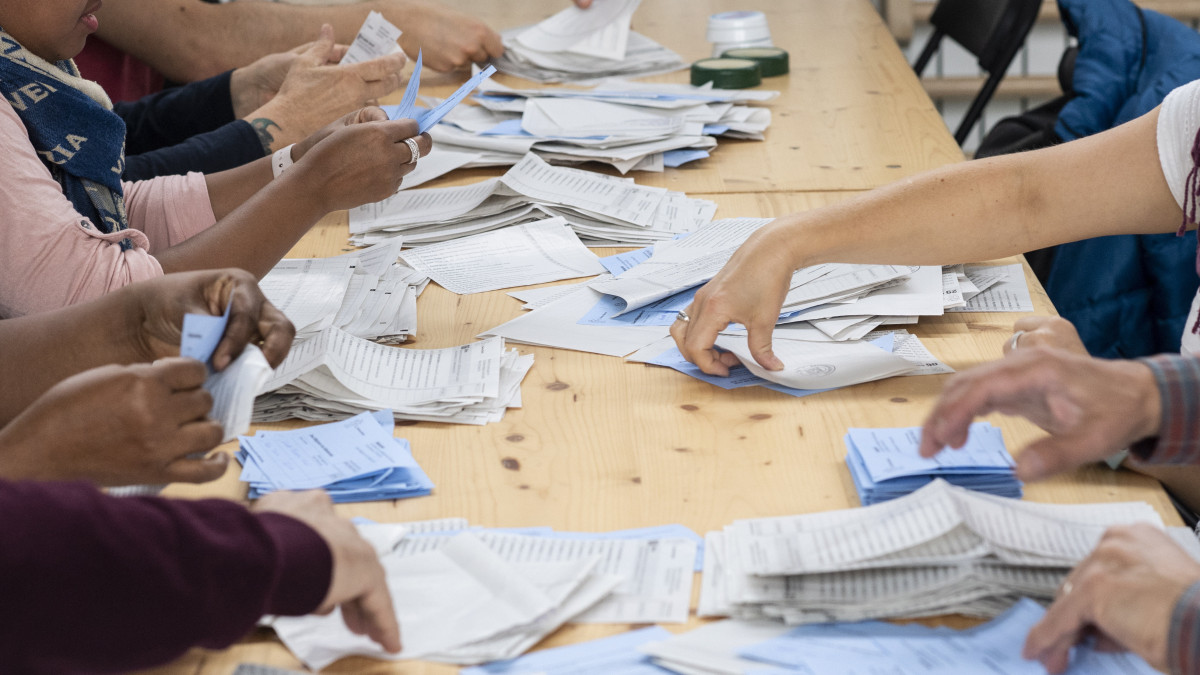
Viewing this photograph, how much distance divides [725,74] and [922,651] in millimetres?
1733

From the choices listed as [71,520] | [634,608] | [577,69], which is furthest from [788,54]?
[71,520]

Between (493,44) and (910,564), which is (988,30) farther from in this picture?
(910,564)

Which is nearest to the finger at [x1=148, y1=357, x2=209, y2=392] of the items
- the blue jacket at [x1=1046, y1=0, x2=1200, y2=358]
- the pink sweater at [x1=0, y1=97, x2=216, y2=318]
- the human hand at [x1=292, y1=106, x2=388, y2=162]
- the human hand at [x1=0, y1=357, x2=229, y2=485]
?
the human hand at [x1=0, y1=357, x2=229, y2=485]

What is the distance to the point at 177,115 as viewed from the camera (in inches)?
80.4

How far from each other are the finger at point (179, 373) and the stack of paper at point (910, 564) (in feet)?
1.27

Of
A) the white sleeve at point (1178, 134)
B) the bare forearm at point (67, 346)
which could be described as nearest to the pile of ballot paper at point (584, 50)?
the white sleeve at point (1178, 134)

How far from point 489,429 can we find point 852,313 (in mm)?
439

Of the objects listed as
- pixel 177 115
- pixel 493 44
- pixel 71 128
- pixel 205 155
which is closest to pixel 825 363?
pixel 71 128

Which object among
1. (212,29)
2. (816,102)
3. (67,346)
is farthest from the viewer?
Answer: (212,29)

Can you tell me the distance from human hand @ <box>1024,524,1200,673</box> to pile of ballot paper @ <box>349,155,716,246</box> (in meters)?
0.94

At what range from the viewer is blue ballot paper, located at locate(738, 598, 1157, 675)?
0.71m

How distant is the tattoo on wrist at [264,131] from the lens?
1.85m

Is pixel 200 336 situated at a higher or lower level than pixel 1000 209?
higher

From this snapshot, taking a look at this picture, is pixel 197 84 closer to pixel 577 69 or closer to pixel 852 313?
pixel 577 69
